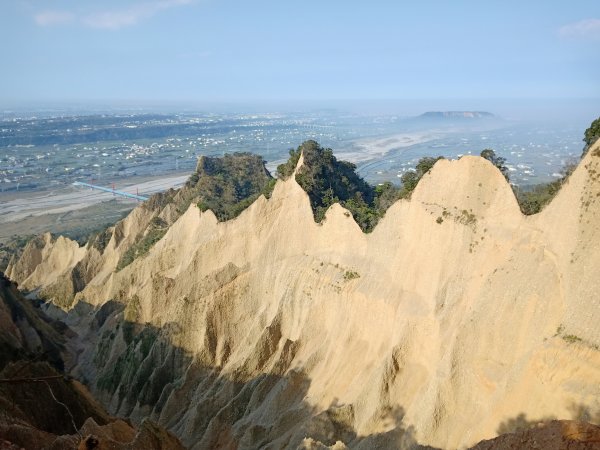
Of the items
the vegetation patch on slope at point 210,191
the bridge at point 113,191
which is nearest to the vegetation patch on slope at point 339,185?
the vegetation patch on slope at point 210,191

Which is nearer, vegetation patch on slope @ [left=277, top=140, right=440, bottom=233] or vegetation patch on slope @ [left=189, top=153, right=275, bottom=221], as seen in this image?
vegetation patch on slope @ [left=277, top=140, right=440, bottom=233]

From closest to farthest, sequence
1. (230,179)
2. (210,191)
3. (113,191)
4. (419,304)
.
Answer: (419,304)
(210,191)
(230,179)
(113,191)

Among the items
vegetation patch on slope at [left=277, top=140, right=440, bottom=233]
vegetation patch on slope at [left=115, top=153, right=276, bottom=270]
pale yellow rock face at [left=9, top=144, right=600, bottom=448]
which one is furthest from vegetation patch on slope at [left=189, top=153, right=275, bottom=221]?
pale yellow rock face at [left=9, top=144, right=600, bottom=448]

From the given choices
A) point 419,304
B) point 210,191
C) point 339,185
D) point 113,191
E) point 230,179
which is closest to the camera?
point 419,304

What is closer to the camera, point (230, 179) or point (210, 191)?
point (210, 191)

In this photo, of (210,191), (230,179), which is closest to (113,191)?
(230,179)

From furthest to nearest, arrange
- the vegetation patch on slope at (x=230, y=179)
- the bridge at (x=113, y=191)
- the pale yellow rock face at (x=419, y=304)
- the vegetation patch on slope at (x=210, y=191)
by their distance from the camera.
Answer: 1. the bridge at (x=113, y=191)
2. the vegetation patch on slope at (x=230, y=179)
3. the vegetation patch on slope at (x=210, y=191)
4. the pale yellow rock face at (x=419, y=304)

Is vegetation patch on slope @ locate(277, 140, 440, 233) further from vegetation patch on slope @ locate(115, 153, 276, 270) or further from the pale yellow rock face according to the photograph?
vegetation patch on slope @ locate(115, 153, 276, 270)

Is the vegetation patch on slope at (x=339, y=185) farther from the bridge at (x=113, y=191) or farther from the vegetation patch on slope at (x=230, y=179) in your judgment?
the bridge at (x=113, y=191)

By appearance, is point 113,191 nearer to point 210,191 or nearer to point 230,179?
point 230,179

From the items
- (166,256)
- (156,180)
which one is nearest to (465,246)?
(166,256)
